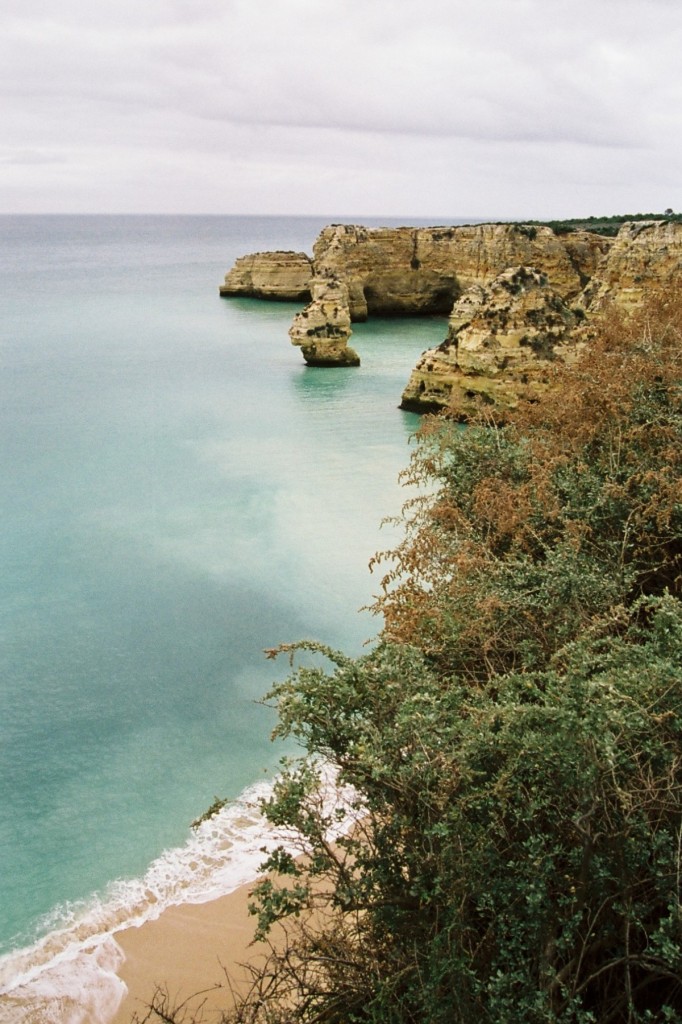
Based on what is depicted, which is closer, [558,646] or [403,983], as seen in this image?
[403,983]

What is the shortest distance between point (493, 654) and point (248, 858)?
3.29 metres

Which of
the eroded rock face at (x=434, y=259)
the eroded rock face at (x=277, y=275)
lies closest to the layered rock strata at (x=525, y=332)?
the eroded rock face at (x=434, y=259)

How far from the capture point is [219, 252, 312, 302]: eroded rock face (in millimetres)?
50188

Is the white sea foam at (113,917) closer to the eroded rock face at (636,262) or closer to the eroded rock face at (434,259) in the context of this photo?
the eroded rock face at (636,262)

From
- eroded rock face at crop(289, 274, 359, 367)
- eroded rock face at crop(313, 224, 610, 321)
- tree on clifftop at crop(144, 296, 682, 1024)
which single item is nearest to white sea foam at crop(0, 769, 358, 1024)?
tree on clifftop at crop(144, 296, 682, 1024)

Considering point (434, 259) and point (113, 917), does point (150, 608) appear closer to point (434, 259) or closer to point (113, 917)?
point (113, 917)

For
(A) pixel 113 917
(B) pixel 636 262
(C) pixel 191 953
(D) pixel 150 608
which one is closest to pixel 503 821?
(C) pixel 191 953

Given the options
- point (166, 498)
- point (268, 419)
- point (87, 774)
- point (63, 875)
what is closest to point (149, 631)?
point (87, 774)

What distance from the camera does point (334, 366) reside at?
1218 inches

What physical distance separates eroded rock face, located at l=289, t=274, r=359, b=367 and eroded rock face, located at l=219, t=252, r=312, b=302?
20.2 m

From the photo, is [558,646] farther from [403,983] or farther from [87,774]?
[87,774]

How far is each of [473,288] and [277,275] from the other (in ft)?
89.8

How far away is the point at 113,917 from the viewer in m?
7.00

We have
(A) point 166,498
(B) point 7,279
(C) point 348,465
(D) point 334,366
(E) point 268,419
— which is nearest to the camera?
(A) point 166,498
